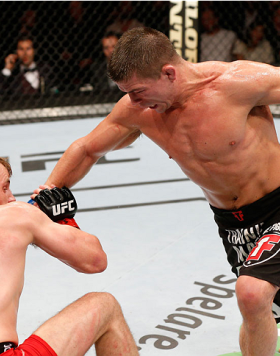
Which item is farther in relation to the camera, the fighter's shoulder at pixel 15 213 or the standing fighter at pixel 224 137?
the standing fighter at pixel 224 137

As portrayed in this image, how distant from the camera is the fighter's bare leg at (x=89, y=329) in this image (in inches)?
59.9

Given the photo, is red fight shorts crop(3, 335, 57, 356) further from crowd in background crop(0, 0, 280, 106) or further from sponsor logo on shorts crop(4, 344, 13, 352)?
crowd in background crop(0, 0, 280, 106)

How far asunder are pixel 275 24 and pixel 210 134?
564cm

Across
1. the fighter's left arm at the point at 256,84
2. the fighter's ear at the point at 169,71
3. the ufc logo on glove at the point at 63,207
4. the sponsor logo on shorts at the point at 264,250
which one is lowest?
the sponsor logo on shorts at the point at 264,250

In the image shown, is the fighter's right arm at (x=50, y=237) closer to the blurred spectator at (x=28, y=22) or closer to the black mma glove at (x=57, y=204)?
the black mma glove at (x=57, y=204)

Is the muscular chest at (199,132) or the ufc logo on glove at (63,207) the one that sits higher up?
the muscular chest at (199,132)

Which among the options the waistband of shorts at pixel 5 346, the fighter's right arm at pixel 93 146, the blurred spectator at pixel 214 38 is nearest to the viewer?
the waistband of shorts at pixel 5 346

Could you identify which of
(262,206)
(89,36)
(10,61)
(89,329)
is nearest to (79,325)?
(89,329)

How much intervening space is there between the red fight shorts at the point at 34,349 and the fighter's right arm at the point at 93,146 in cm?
71

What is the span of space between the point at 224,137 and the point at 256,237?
36 cm

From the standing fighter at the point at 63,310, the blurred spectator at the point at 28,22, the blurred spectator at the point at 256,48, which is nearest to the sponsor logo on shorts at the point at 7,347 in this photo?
the standing fighter at the point at 63,310

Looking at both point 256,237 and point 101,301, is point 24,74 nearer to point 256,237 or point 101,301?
point 256,237

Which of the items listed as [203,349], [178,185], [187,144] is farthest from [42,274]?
[178,185]

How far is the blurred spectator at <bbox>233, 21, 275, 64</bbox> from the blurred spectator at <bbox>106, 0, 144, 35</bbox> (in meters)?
1.22
